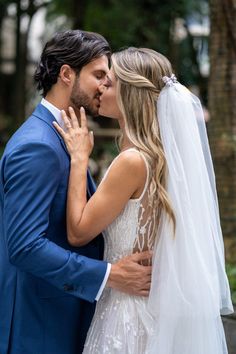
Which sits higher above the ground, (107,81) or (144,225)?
(107,81)

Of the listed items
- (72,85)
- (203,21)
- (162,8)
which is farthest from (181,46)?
(72,85)

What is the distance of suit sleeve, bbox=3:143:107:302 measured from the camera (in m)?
2.38

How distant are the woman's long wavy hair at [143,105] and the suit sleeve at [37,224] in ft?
1.14

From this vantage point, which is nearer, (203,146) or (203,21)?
(203,146)

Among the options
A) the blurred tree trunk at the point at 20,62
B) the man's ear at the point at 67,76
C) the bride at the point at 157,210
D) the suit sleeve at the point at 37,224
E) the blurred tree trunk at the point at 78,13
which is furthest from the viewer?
the blurred tree trunk at the point at 20,62

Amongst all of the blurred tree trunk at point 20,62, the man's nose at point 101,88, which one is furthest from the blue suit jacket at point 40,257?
the blurred tree trunk at point 20,62

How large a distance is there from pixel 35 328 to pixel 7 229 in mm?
452

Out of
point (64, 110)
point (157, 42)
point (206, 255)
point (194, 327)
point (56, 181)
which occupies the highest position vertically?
point (157, 42)

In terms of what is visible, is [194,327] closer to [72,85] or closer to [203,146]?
[203,146]

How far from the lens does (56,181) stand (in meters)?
2.48

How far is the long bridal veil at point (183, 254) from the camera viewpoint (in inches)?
98.6

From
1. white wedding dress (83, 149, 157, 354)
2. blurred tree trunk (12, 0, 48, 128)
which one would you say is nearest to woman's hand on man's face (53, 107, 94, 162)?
white wedding dress (83, 149, 157, 354)

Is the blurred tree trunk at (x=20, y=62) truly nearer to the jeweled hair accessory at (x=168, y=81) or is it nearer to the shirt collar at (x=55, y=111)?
the shirt collar at (x=55, y=111)

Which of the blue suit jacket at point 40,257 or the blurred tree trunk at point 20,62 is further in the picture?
the blurred tree trunk at point 20,62
